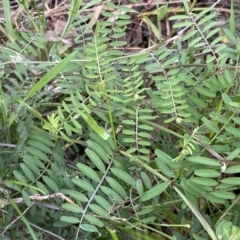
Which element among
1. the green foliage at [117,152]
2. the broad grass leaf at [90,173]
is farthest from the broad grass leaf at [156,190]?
the broad grass leaf at [90,173]

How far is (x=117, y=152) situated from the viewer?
3.65 feet

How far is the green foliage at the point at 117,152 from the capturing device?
1027 millimetres

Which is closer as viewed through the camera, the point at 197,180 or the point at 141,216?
the point at 197,180

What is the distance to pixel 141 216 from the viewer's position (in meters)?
1.12

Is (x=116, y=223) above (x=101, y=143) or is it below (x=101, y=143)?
below

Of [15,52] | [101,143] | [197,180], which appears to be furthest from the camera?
[15,52]

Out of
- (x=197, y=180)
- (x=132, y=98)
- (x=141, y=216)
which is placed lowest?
(x=141, y=216)

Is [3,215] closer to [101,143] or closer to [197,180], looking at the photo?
[101,143]

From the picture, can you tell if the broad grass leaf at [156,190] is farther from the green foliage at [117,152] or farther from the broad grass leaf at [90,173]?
the broad grass leaf at [90,173]

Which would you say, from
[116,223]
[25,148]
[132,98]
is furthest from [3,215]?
[132,98]

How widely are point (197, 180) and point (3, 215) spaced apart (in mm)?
482

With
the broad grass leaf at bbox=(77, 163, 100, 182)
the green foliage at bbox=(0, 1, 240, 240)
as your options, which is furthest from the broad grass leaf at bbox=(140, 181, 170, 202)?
the broad grass leaf at bbox=(77, 163, 100, 182)

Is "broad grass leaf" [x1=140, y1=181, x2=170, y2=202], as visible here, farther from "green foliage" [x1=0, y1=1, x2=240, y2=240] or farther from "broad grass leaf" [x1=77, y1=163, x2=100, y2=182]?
"broad grass leaf" [x1=77, y1=163, x2=100, y2=182]

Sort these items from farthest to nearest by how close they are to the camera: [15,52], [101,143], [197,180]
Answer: [15,52] → [101,143] → [197,180]
